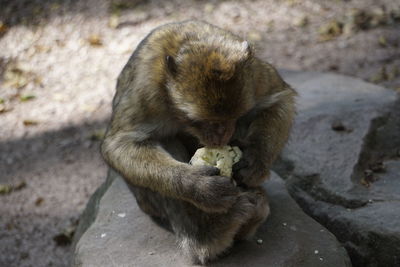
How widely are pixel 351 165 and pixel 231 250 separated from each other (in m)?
1.89

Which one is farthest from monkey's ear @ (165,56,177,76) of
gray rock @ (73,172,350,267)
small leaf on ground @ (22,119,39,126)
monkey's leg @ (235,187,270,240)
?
small leaf on ground @ (22,119,39,126)

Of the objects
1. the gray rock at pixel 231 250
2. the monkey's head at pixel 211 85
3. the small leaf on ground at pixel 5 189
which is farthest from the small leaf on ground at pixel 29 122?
the monkey's head at pixel 211 85

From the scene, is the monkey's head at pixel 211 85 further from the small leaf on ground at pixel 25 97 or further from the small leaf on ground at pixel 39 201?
the small leaf on ground at pixel 25 97

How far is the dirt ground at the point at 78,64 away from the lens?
23.4ft

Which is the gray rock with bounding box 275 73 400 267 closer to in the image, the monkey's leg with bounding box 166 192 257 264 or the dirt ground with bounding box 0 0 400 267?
the monkey's leg with bounding box 166 192 257 264

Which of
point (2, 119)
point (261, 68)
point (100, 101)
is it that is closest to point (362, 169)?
point (261, 68)

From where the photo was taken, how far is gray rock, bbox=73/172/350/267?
14.4ft

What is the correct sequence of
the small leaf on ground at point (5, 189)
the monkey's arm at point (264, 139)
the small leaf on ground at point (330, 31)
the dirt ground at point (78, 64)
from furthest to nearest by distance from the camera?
the small leaf on ground at point (330, 31)
the small leaf on ground at point (5, 189)
the dirt ground at point (78, 64)
the monkey's arm at point (264, 139)

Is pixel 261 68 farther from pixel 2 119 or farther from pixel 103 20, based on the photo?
pixel 103 20

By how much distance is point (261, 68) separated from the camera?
15.4 feet

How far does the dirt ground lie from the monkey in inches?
103

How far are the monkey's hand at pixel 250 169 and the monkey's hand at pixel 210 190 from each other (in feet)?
1.16

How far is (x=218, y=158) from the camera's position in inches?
167

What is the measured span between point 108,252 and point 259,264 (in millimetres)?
1215
